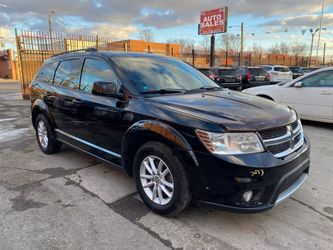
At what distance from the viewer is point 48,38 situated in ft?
43.4

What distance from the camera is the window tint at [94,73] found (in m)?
3.68

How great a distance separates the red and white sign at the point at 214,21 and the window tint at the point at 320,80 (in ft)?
50.6

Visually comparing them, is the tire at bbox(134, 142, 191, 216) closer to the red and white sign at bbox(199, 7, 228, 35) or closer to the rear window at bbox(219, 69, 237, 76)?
the rear window at bbox(219, 69, 237, 76)

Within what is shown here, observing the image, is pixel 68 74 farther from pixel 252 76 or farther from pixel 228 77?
pixel 252 76

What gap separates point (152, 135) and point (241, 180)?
1003mm

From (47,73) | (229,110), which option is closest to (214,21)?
(47,73)

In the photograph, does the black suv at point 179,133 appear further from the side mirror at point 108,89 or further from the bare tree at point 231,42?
the bare tree at point 231,42

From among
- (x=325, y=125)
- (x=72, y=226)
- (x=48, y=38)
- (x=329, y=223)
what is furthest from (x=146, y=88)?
(x=48, y=38)

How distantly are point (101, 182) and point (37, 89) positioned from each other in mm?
2495

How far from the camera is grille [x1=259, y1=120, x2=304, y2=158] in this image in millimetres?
2678

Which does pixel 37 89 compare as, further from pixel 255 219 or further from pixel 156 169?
pixel 255 219

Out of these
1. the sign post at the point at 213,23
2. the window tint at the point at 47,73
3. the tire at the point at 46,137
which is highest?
the sign post at the point at 213,23

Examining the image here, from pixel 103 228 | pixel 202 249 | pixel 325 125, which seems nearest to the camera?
pixel 202 249

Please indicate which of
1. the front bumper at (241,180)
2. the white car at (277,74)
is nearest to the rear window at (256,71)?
the white car at (277,74)
